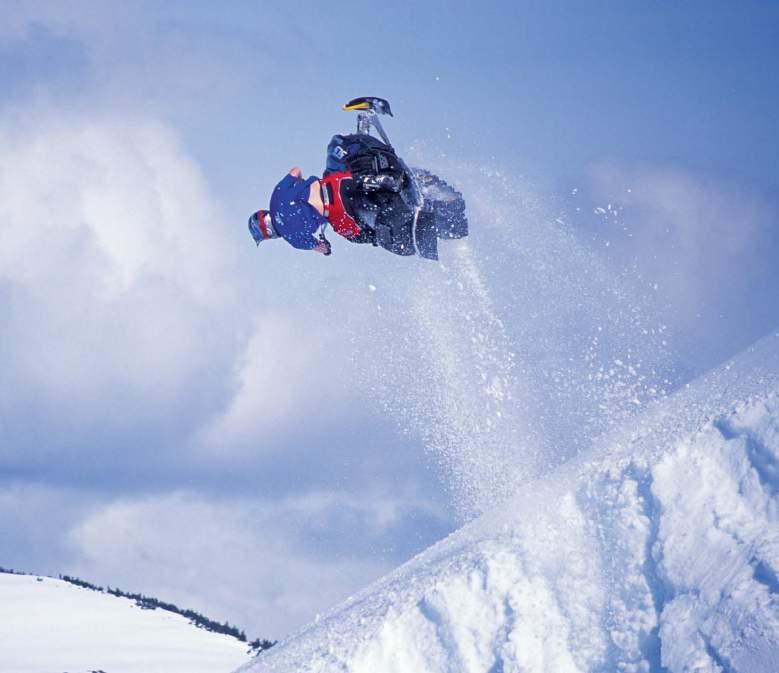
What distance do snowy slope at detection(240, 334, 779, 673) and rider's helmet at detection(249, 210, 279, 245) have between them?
6529 millimetres

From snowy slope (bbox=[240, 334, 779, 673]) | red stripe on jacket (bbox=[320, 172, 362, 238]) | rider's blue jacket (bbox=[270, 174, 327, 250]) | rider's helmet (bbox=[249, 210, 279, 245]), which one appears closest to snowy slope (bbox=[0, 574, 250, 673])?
snowy slope (bbox=[240, 334, 779, 673])

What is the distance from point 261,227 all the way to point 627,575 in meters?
8.45

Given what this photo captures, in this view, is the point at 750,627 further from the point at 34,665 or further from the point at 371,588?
the point at 34,665

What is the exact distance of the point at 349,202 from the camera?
1411 cm

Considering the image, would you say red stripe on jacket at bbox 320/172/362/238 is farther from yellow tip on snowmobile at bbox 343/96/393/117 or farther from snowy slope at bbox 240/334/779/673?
snowy slope at bbox 240/334/779/673

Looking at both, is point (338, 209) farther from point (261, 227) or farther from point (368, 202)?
point (261, 227)

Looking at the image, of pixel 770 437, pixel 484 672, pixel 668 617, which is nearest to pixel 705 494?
Answer: pixel 770 437

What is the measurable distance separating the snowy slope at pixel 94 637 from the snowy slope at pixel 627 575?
35282mm

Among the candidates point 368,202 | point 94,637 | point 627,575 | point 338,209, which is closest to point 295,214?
point 338,209

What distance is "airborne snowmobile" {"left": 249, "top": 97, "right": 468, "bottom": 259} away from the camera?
1395 cm

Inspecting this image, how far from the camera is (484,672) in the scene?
11.9 metres

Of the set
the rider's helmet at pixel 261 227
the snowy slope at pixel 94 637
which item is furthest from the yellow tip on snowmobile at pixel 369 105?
the snowy slope at pixel 94 637

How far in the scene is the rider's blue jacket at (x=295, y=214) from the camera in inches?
567

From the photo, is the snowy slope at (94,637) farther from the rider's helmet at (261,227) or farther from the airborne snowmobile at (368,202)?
the airborne snowmobile at (368,202)
